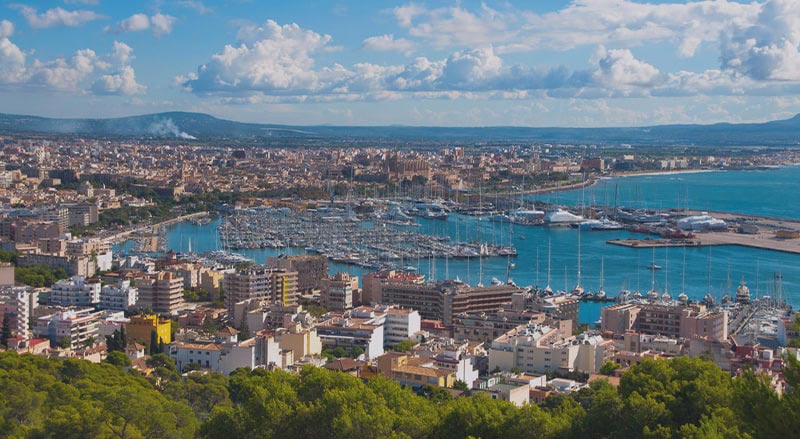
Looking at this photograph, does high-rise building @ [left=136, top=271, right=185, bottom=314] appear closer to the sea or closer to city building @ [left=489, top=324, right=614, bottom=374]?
city building @ [left=489, top=324, right=614, bottom=374]

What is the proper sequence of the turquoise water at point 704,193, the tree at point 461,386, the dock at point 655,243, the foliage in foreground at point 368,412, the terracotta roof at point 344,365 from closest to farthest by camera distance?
the foliage in foreground at point 368,412
the tree at point 461,386
the terracotta roof at point 344,365
the dock at point 655,243
the turquoise water at point 704,193

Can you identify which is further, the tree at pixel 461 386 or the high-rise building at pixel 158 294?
the high-rise building at pixel 158 294

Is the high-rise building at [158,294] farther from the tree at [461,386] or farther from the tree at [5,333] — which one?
the tree at [461,386]

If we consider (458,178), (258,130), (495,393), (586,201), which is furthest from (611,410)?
(258,130)

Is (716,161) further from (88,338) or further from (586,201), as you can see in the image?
(88,338)

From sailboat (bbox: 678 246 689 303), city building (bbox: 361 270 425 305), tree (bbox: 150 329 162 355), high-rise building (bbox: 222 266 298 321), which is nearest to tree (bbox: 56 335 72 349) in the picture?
tree (bbox: 150 329 162 355)

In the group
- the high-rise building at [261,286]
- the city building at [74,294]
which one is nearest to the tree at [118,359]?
the high-rise building at [261,286]
